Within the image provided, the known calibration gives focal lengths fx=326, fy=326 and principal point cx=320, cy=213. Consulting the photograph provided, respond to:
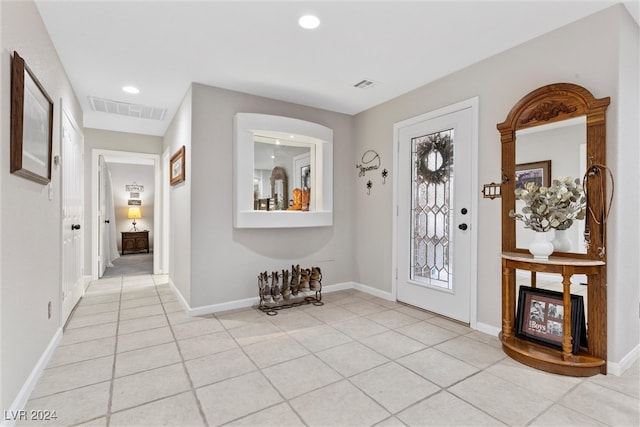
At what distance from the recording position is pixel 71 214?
3.45 meters

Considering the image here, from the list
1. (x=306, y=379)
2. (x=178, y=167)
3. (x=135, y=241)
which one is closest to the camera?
(x=306, y=379)

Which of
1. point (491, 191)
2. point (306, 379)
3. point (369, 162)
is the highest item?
point (369, 162)

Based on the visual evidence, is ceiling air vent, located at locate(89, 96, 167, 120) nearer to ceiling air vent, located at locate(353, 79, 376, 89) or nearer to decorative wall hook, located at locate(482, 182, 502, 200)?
ceiling air vent, located at locate(353, 79, 376, 89)

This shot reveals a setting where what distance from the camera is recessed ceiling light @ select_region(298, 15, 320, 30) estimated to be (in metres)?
2.29

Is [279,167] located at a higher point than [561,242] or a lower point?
higher

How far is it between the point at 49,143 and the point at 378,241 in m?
3.35

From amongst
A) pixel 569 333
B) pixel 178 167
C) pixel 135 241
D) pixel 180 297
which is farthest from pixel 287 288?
pixel 135 241

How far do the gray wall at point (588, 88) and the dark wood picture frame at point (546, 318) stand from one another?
0.17m

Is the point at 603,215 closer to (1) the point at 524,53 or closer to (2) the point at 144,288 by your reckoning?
(1) the point at 524,53

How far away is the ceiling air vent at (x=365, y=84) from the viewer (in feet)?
11.2

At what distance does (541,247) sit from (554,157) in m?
0.69

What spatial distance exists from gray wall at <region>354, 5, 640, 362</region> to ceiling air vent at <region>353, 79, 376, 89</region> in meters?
0.51

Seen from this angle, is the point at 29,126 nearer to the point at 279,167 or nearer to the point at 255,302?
the point at 279,167

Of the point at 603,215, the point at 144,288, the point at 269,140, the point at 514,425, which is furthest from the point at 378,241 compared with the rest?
the point at 144,288
